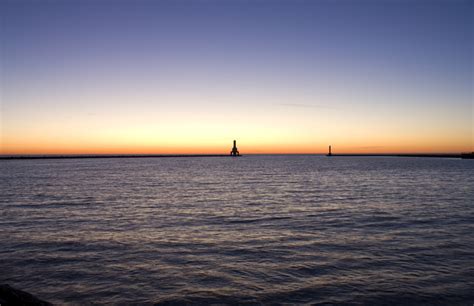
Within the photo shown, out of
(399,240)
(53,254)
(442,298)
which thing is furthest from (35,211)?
(442,298)

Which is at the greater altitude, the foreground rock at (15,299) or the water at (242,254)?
the foreground rock at (15,299)

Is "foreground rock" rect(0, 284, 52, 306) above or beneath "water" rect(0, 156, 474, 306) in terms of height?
above

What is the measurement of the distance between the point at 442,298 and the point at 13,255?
14.4 meters

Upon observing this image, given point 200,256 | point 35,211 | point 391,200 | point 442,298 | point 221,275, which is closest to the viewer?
point 442,298

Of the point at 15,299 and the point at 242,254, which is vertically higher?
the point at 15,299

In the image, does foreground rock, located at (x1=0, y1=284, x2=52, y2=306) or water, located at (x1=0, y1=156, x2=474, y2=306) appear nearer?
foreground rock, located at (x1=0, y1=284, x2=52, y2=306)

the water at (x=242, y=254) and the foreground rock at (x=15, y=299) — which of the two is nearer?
the foreground rock at (x=15, y=299)

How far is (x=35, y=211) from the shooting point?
76.4ft

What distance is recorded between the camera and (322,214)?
21453mm

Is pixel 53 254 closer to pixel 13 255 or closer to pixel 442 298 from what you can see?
pixel 13 255

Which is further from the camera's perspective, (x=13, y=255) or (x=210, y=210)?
(x=210, y=210)

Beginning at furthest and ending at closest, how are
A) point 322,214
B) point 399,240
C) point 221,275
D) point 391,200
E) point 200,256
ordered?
point 391,200
point 322,214
point 399,240
point 200,256
point 221,275

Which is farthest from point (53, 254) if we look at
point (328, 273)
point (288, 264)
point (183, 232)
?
point (328, 273)

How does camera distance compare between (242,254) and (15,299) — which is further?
(242,254)
